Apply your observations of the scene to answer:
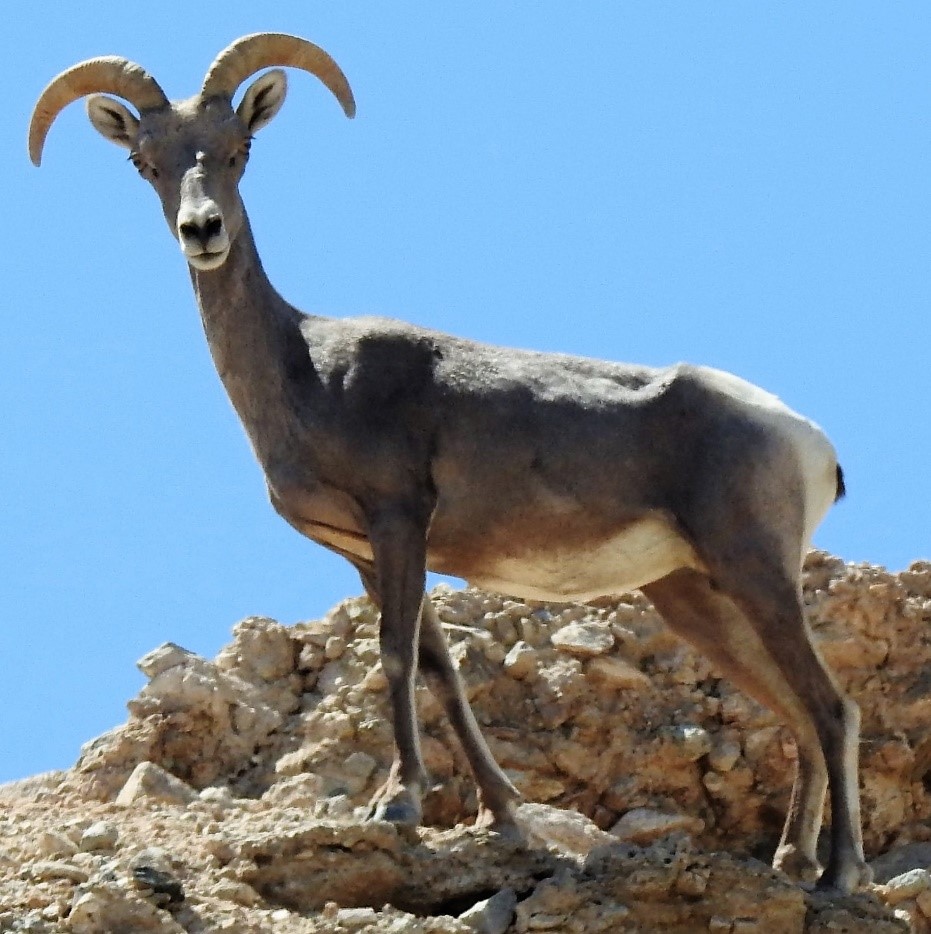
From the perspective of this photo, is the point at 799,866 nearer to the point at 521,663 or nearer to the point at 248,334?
the point at 521,663

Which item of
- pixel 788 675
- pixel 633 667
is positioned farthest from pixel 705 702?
pixel 788 675

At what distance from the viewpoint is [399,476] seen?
10625 millimetres

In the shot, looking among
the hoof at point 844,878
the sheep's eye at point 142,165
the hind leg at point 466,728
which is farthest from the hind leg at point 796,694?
the sheep's eye at point 142,165

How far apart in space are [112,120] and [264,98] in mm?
821

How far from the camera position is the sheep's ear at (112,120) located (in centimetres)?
1123

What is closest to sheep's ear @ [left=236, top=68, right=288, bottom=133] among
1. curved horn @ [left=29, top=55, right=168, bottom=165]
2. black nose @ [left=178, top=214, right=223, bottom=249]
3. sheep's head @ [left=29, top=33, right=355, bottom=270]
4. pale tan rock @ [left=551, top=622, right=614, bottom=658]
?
sheep's head @ [left=29, top=33, right=355, bottom=270]

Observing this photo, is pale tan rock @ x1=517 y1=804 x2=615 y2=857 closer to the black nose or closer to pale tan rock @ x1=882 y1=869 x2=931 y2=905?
pale tan rock @ x1=882 y1=869 x2=931 y2=905

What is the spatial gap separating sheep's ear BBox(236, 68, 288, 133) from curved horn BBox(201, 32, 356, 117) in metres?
0.08

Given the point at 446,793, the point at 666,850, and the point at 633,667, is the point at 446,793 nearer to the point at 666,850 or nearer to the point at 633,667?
the point at 633,667

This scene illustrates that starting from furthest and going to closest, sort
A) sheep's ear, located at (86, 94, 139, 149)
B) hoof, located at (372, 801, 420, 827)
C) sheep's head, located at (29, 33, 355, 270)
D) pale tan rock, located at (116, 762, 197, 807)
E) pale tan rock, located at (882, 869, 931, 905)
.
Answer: pale tan rock, located at (882, 869, 931, 905) → pale tan rock, located at (116, 762, 197, 807) → sheep's ear, located at (86, 94, 139, 149) → sheep's head, located at (29, 33, 355, 270) → hoof, located at (372, 801, 420, 827)

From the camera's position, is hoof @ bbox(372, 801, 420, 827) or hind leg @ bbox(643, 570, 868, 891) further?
hind leg @ bbox(643, 570, 868, 891)

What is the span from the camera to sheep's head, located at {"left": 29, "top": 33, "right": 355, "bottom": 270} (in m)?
10.6

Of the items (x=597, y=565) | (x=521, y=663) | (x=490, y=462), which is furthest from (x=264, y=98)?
(x=521, y=663)

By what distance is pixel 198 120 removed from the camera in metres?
11.1
